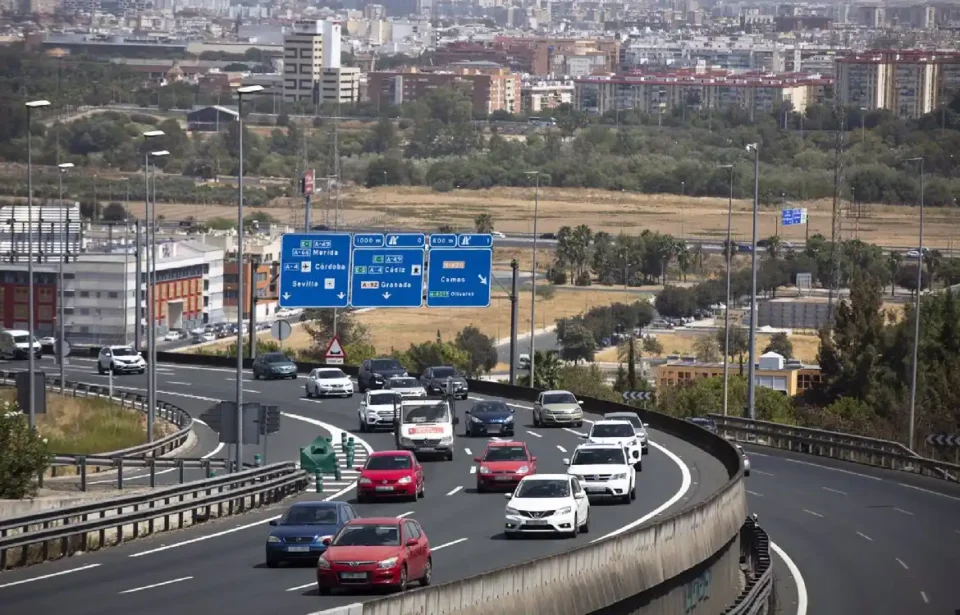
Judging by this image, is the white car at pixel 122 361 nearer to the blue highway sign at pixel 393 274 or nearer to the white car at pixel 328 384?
→ the white car at pixel 328 384

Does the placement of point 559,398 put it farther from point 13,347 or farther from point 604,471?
point 13,347

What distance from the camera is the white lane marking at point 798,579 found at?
123 feet

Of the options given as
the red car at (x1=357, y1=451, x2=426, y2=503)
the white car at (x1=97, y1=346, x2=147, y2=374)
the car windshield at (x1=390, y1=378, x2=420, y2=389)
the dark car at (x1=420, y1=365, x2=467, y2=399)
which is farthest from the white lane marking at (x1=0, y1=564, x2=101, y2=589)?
the white car at (x1=97, y1=346, x2=147, y2=374)

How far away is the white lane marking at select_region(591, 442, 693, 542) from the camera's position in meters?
36.9

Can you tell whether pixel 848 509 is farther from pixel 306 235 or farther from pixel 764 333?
pixel 764 333

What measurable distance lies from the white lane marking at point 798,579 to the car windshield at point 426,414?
980cm

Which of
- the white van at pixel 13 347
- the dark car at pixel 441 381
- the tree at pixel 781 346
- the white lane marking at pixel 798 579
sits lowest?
the tree at pixel 781 346

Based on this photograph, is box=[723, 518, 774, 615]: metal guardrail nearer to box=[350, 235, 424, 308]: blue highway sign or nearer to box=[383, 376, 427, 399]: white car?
box=[383, 376, 427, 399]: white car

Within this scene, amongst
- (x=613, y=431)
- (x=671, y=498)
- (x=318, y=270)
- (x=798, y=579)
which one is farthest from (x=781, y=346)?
(x=798, y=579)

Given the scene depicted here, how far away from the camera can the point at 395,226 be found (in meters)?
184

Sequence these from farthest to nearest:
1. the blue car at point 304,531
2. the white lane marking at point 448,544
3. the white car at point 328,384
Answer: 1. the white car at point 328,384
2. the white lane marking at point 448,544
3. the blue car at point 304,531

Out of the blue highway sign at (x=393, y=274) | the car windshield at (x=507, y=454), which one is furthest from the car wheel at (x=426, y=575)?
the blue highway sign at (x=393, y=274)

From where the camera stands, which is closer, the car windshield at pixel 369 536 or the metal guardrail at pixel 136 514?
Answer: the car windshield at pixel 369 536

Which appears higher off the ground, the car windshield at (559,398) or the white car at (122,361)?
the car windshield at (559,398)
